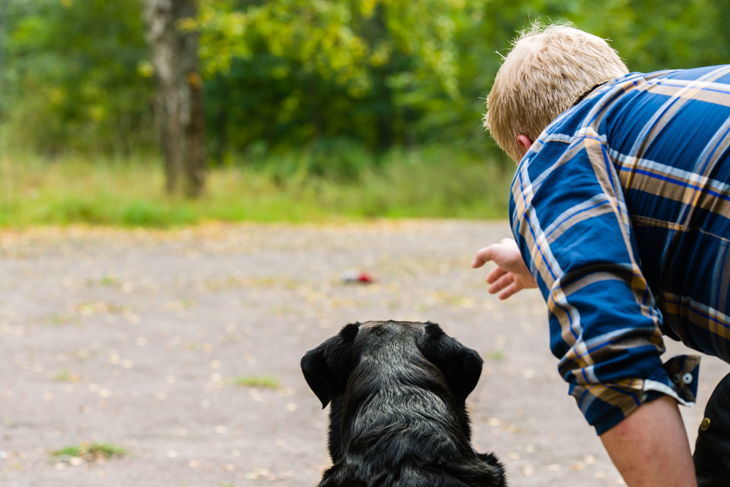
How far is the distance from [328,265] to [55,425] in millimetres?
7458

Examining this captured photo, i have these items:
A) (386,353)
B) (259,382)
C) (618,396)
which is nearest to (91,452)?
(259,382)

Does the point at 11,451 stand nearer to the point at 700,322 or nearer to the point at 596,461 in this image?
the point at 596,461

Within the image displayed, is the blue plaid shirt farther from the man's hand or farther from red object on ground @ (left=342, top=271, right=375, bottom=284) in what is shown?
red object on ground @ (left=342, top=271, right=375, bottom=284)

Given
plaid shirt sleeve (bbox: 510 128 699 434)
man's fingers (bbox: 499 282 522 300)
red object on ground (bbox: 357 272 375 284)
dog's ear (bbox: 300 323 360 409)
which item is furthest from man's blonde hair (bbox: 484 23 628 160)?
red object on ground (bbox: 357 272 375 284)

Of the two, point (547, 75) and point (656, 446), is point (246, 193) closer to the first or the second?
point (547, 75)

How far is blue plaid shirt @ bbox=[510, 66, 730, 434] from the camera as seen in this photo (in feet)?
5.73

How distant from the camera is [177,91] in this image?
18.5m

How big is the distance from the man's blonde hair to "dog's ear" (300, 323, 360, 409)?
898 millimetres

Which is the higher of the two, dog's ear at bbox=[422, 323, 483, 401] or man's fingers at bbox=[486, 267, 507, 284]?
man's fingers at bbox=[486, 267, 507, 284]

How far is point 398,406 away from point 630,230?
90 cm

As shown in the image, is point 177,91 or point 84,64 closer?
point 177,91

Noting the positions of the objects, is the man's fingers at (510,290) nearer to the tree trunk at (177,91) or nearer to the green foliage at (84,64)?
the tree trunk at (177,91)

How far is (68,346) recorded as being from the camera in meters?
7.85

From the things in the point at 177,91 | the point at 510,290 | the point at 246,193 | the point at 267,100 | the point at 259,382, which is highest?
the point at 510,290
